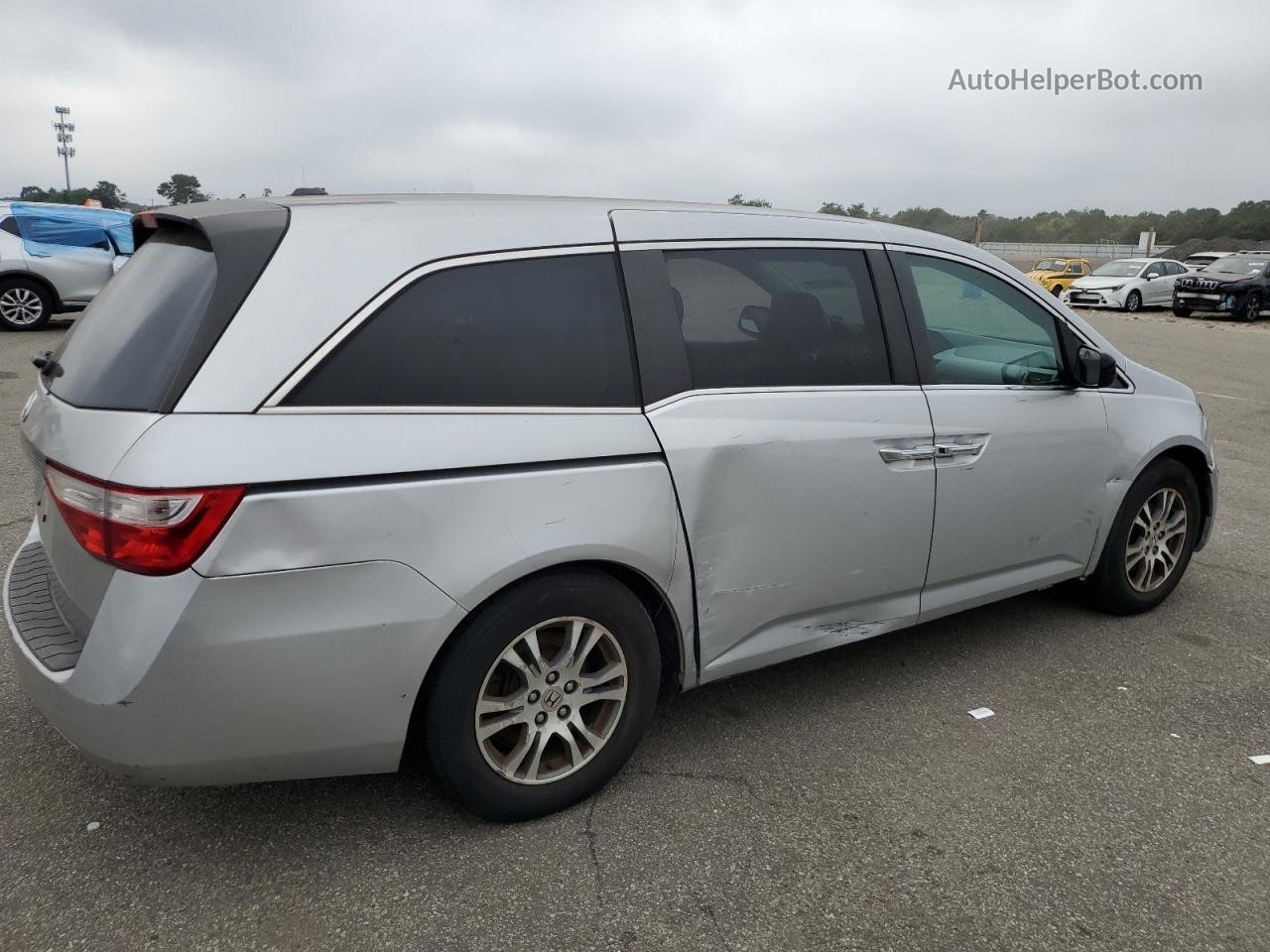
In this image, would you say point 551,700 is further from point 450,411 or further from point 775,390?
point 775,390

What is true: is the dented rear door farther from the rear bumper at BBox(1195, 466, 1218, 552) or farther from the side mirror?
the rear bumper at BBox(1195, 466, 1218, 552)

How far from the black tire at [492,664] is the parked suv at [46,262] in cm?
1341

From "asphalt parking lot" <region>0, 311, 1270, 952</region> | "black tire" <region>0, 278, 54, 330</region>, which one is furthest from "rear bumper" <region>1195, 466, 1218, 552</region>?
"black tire" <region>0, 278, 54, 330</region>

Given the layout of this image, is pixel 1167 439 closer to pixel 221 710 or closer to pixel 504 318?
pixel 504 318

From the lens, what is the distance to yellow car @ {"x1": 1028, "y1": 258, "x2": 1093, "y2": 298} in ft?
102

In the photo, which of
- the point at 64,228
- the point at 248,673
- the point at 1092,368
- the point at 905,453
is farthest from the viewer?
the point at 64,228

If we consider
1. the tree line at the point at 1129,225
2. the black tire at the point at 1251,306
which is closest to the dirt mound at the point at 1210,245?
the tree line at the point at 1129,225

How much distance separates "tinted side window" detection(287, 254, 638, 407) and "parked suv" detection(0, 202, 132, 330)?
1316 centimetres

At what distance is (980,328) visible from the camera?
3.86 m

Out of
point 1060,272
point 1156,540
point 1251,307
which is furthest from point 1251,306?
point 1156,540

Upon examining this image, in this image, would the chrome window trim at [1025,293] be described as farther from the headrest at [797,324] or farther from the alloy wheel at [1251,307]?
the alloy wheel at [1251,307]

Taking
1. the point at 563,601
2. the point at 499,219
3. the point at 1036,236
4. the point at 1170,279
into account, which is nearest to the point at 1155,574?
the point at 563,601

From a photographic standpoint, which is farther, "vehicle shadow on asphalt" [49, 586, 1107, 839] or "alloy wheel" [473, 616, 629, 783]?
"vehicle shadow on asphalt" [49, 586, 1107, 839]

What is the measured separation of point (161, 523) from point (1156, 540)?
3.98m
